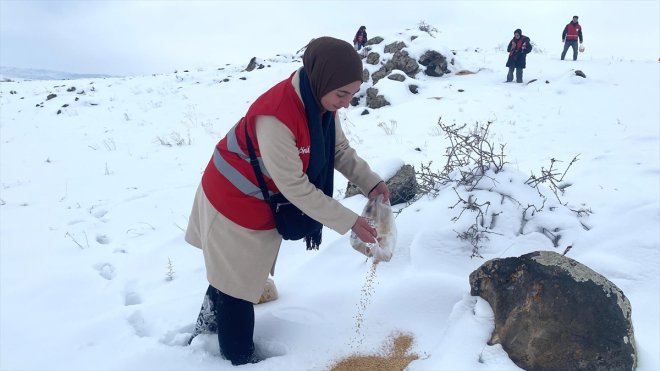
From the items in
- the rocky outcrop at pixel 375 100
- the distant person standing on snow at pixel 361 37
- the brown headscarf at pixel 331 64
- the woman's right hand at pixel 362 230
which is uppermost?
the brown headscarf at pixel 331 64

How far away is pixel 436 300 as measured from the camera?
264 cm

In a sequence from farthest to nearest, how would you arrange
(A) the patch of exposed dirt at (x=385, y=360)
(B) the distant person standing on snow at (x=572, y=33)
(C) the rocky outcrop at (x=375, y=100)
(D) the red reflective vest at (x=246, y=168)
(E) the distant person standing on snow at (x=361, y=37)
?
(E) the distant person standing on snow at (x=361, y=37), (B) the distant person standing on snow at (x=572, y=33), (C) the rocky outcrop at (x=375, y=100), (A) the patch of exposed dirt at (x=385, y=360), (D) the red reflective vest at (x=246, y=168)

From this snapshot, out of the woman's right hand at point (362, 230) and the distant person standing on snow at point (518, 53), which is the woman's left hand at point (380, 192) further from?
the distant person standing on snow at point (518, 53)

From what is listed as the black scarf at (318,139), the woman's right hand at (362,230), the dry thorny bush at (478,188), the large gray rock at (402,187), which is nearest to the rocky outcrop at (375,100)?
the large gray rock at (402,187)

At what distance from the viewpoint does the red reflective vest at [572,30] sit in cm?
1277

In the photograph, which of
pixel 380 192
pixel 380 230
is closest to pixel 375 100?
pixel 380 192

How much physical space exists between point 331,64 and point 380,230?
0.99 meters

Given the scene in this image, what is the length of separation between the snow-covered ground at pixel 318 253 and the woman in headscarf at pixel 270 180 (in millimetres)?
428

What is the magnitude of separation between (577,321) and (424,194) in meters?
1.71

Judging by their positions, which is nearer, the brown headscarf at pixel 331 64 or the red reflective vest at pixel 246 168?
the brown headscarf at pixel 331 64

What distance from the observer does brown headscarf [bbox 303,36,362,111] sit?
1.88 meters

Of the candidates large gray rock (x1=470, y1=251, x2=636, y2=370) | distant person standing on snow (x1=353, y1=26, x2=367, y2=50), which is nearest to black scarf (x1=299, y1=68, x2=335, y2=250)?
large gray rock (x1=470, y1=251, x2=636, y2=370)

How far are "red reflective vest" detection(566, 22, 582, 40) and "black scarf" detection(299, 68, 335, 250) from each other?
1311 cm

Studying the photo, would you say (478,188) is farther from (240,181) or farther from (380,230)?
(240,181)
